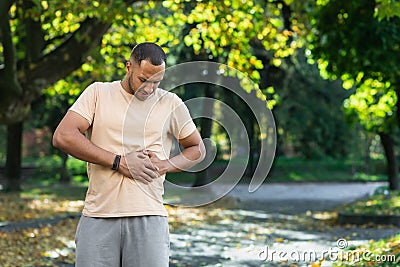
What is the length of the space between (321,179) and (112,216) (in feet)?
127

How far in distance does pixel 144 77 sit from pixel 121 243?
0.96 meters

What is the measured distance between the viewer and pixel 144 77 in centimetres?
404

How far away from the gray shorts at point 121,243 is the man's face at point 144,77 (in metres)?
0.73

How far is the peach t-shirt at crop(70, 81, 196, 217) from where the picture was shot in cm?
408

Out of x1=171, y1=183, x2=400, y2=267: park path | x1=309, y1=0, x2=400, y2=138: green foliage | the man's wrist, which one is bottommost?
x1=171, y1=183, x2=400, y2=267: park path

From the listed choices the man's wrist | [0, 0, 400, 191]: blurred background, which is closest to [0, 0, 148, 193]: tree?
[0, 0, 400, 191]: blurred background

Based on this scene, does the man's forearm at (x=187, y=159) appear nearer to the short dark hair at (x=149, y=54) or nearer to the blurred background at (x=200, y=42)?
the short dark hair at (x=149, y=54)

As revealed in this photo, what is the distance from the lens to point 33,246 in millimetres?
11297

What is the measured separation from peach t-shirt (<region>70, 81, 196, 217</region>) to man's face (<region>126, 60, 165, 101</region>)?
0.08 meters

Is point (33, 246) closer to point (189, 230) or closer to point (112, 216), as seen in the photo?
point (189, 230)

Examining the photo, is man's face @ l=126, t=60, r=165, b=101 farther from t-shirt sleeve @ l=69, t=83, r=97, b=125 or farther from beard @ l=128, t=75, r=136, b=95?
t-shirt sleeve @ l=69, t=83, r=97, b=125

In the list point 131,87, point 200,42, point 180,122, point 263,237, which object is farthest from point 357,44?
point 131,87

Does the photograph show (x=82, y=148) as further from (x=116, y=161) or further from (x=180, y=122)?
(x=180, y=122)

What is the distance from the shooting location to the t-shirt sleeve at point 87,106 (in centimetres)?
409
